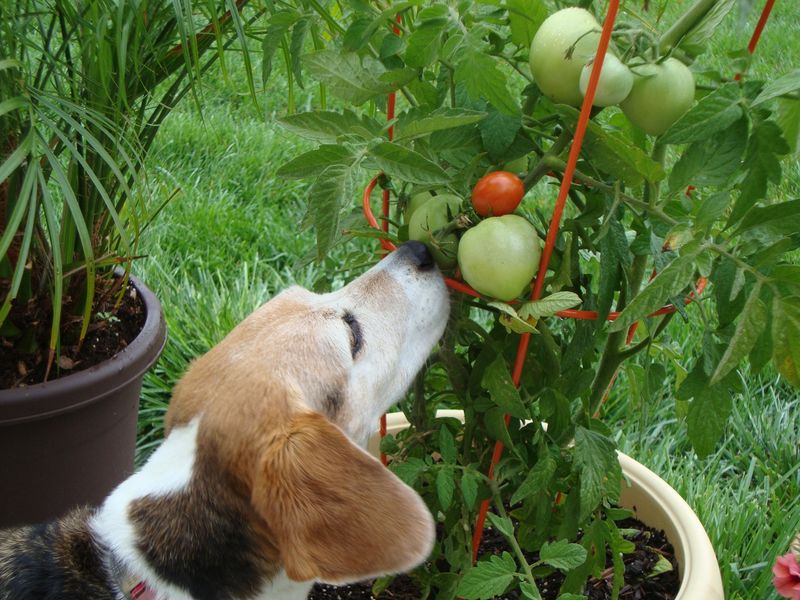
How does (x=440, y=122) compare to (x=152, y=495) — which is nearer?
(x=440, y=122)

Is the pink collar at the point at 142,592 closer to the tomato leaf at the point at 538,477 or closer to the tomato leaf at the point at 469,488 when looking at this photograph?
the tomato leaf at the point at 469,488

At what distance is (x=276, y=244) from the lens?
3924 millimetres

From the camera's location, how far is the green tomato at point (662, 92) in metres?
1.35

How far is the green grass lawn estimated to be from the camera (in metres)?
2.51

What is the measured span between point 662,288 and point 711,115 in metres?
0.26

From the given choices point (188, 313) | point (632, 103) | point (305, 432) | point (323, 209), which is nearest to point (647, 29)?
point (632, 103)

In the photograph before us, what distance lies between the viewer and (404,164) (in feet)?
4.84

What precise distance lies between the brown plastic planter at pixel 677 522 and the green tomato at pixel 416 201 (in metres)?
0.78

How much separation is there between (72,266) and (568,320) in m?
1.33

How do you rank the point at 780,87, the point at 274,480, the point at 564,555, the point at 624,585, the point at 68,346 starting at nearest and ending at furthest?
the point at 780,87, the point at 274,480, the point at 564,555, the point at 624,585, the point at 68,346

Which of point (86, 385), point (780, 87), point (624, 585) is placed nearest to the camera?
point (780, 87)

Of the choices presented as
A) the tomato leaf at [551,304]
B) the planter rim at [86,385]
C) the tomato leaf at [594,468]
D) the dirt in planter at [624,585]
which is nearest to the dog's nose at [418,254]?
the tomato leaf at [551,304]

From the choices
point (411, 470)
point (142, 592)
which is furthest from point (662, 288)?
point (142, 592)

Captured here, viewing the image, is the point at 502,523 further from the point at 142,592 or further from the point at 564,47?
the point at 564,47
